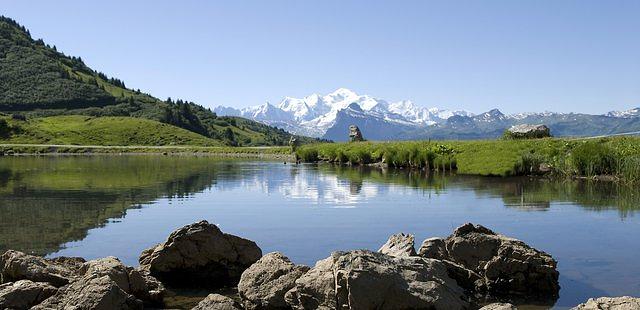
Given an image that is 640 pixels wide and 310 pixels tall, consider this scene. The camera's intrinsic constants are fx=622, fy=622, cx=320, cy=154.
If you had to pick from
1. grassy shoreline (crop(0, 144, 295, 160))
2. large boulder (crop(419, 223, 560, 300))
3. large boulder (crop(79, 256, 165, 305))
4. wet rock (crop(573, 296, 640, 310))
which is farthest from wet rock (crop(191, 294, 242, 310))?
grassy shoreline (crop(0, 144, 295, 160))

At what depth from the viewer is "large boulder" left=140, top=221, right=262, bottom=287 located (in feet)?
58.6

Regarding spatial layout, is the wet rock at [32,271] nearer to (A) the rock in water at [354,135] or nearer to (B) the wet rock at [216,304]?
(B) the wet rock at [216,304]

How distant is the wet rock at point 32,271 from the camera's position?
1556cm

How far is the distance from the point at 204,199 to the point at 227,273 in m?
21.2

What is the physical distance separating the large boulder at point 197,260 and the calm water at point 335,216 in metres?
2.23

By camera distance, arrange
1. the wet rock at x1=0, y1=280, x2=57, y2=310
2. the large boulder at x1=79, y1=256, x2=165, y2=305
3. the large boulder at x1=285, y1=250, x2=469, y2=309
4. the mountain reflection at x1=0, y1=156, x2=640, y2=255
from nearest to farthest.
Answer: the large boulder at x1=285, y1=250, x2=469, y2=309, the wet rock at x1=0, y1=280, x2=57, y2=310, the large boulder at x1=79, y1=256, x2=165, y2=305, the mountain reflection at x1=0, y1=156, x2=640, y2=255

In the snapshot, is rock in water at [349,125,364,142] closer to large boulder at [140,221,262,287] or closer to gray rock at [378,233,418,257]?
large boulder at [140,221,262,287]

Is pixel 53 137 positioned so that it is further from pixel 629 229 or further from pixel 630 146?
pixel 629 229

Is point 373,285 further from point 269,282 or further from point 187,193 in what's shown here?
point 187,193

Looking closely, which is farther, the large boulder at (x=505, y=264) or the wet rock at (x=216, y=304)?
the large boulder at (x=505, y=264)

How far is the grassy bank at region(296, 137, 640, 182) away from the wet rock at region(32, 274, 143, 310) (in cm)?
4178

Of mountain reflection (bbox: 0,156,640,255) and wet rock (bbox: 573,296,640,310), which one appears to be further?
mountain reflection (bbox: 0,156,640,255)

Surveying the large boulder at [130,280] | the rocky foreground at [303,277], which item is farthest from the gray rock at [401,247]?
the large boulder at [130,280]

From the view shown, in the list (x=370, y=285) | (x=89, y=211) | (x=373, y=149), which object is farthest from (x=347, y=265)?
(x=373, y=149)
